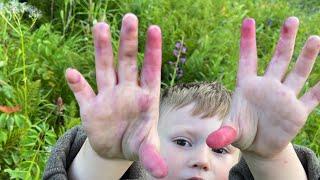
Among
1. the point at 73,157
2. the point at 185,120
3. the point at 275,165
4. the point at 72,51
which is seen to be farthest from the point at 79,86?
the point at 72,51

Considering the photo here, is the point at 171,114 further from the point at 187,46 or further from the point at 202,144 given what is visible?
the point at 187,46

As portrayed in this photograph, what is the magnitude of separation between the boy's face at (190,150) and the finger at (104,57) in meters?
0.56

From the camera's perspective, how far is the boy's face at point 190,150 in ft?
7.13

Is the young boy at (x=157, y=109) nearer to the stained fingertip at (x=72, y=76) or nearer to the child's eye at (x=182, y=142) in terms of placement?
the stained fingertip at (x=72, y=76)

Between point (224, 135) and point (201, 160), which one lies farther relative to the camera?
point (201, 160)

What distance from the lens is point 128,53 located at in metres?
1.69

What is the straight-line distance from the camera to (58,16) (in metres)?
3.96

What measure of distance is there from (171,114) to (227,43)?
1.59 m

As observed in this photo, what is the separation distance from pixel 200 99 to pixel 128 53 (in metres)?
0.69

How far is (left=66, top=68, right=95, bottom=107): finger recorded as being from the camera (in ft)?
5.40

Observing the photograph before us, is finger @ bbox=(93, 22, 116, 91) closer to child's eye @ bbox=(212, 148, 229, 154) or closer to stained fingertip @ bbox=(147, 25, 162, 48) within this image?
stained fingertip @ bbox=(147, 25, 162, 48)

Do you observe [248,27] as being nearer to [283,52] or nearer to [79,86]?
[283,52]

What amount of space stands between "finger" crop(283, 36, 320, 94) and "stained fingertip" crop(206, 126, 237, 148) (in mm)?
195

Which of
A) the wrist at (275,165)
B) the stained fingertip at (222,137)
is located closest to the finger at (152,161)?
the stained fingertip at (222,137)
